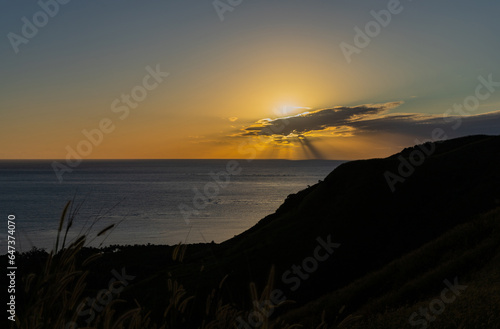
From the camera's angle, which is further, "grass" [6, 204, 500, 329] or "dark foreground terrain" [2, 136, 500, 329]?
"dark foreground terrain" [2, 136, 500, 329]

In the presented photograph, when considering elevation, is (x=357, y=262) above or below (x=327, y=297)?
below

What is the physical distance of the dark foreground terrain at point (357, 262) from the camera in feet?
42.7

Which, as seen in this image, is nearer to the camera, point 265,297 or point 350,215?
point 265,297

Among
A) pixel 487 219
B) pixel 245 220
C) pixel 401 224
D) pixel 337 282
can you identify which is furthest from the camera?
pixel 245 220

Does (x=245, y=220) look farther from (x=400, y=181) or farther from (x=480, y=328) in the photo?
(x=480, y=328)

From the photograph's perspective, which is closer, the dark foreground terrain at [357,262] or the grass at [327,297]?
the grass at [327,297]

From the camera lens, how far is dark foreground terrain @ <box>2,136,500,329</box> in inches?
513

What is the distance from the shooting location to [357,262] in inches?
1532

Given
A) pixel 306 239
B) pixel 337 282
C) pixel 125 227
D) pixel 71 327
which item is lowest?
pixel 337 282

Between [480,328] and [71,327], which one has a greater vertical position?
[71,327]

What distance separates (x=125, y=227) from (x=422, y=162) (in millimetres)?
71302

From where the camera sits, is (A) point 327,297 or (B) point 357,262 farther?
(B) point 357,262

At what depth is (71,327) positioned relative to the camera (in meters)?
4.27

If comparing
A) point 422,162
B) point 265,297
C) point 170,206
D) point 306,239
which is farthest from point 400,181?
point 170,206
